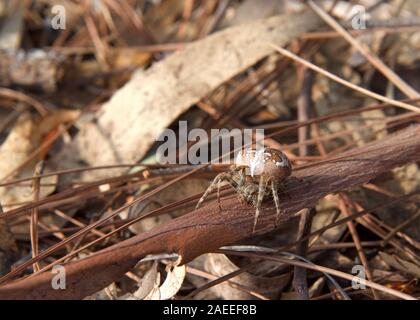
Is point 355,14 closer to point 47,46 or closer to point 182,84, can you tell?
point 182,84

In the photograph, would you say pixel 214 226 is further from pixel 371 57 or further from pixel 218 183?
pixel 371 57

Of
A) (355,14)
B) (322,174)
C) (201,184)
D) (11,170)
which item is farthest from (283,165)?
(355,14)

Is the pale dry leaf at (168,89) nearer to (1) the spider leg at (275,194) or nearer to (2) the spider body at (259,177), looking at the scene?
(2) the spider body at (259,177)

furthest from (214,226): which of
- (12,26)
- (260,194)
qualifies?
(12,26)

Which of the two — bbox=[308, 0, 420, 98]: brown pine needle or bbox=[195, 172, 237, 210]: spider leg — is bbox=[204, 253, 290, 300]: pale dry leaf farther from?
bbox=[308, 0, 420, 98]: brown pine needle

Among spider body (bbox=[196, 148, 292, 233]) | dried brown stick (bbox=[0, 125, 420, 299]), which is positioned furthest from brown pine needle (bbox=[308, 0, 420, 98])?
spider body (bbox=[196, 148, 292, 233])

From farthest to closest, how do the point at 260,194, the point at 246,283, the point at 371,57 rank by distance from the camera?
the point at 371,57 → the point at 246,283 → the point at 260,194
